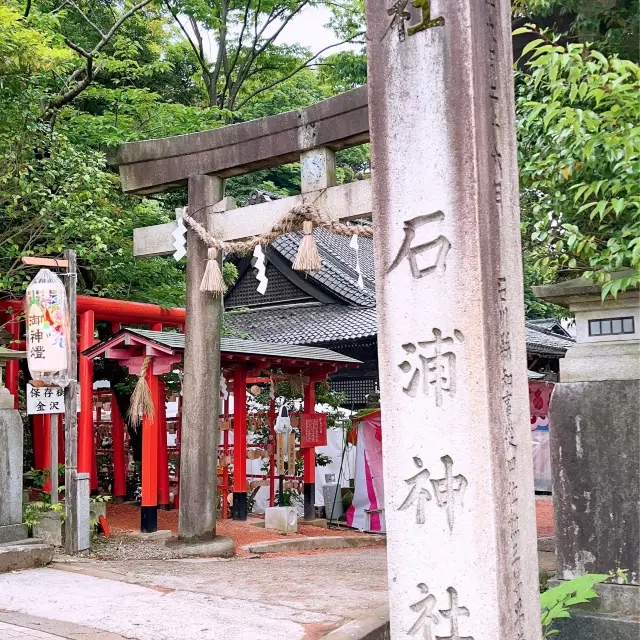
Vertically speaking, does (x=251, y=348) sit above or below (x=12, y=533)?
above

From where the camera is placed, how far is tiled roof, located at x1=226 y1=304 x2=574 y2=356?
18.0 metres

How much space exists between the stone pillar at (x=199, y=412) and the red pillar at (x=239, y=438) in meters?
2.86

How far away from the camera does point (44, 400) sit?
953 cm

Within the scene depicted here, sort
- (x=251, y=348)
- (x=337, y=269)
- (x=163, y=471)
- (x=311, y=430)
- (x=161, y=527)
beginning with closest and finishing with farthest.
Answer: (x=161, y=527)
(x=251, y=348)
(x=163, y=471)
(x=311, y=430)
(x=337, y=269)

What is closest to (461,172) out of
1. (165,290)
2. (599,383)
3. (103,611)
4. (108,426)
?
(599,383)

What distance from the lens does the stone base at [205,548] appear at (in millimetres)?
9477

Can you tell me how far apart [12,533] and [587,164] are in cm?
685

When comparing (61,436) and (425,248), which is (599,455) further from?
(61,436)

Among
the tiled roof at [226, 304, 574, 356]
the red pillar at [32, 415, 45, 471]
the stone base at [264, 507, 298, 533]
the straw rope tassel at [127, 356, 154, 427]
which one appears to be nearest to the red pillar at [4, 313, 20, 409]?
the red pillar at [32, 415, 45, 471]

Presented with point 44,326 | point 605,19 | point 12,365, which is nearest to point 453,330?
point 605,19

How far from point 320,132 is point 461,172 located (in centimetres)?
542

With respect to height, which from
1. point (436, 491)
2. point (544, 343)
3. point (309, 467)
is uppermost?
point (544, 343)

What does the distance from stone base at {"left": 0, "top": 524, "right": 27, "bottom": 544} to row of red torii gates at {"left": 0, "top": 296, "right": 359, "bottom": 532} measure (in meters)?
2.24

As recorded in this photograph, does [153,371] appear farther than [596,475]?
Yes
